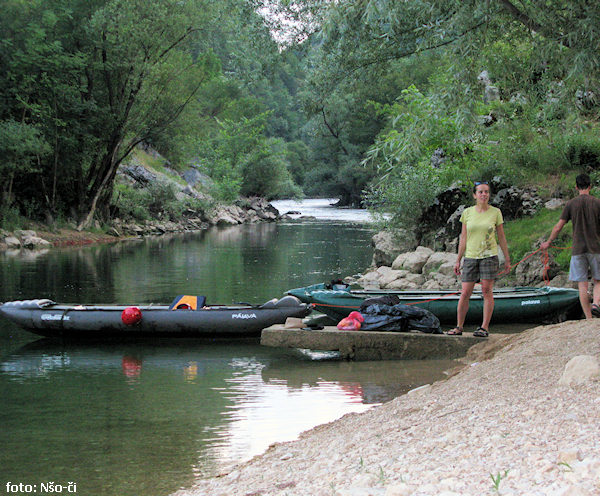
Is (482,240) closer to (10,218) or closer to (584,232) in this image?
(584,232)

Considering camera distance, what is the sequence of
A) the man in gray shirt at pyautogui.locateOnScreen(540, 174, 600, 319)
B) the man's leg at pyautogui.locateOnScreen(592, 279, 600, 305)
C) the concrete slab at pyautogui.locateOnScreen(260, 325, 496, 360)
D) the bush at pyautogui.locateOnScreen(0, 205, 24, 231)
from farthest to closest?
the bush at pyautogui.locateOnScreen(0, 205, 24, 231)
the concrete slab at pyautogui.locateOnScreen(260, 325, 496, 360)
the man's leg at pyautogui.locateOnScreen(592, 279, 600, 305)
the man in gray shirt at pyautogui.locateOnScreen(540, 174, 600, 319)

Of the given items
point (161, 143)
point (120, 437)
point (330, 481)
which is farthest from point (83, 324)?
point (161, 143)

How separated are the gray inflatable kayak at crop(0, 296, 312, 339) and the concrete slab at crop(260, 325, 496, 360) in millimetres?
1198

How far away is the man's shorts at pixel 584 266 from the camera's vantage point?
7.57 m

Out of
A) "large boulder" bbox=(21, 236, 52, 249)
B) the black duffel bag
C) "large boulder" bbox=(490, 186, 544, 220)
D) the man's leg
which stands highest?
"large boulder" bbox=(490, 186, 544, 220)

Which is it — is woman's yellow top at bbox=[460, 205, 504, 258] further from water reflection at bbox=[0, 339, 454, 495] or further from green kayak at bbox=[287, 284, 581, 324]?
green kayak at bbox=[287, 284, 581, 324]

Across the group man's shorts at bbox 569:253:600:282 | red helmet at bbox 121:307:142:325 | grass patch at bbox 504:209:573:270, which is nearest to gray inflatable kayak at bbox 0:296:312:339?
red helmet at bbox 121:307:142:325

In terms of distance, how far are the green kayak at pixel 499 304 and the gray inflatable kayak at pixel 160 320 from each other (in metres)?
0.73

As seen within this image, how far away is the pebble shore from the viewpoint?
3031 mm

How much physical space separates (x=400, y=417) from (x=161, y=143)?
91.6 feet

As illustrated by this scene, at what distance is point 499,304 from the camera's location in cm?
1020

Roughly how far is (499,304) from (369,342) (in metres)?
2.88

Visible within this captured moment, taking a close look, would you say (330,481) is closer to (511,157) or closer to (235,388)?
(235,388)

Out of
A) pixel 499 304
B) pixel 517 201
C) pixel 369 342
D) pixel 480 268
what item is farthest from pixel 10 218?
pixel 480 268
